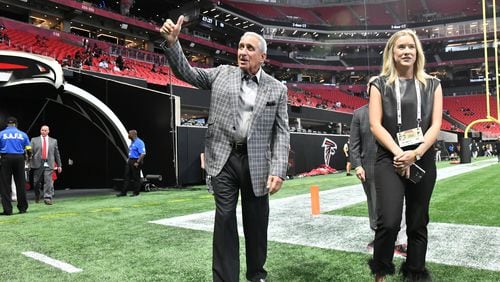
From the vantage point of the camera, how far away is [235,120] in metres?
2.52

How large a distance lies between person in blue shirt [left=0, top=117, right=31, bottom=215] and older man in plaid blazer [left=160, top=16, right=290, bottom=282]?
648 centimetres

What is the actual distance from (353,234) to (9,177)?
6470 millimetres

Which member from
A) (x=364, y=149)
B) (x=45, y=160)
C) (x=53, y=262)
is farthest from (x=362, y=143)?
(x=45, y=160)

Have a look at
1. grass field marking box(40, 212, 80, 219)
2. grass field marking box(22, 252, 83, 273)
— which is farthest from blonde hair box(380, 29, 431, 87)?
grass field marking box(40, 212, 80, 219)

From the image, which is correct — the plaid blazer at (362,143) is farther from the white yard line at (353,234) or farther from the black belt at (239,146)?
the black belt at (239,146)

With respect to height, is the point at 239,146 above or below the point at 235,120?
below

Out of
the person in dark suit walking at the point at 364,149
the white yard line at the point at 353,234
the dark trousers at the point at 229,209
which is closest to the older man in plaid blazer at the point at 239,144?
the dark trousers at the point at 229,209

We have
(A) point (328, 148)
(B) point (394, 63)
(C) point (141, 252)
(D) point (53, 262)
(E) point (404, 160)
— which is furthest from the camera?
(A) point (328, 148)

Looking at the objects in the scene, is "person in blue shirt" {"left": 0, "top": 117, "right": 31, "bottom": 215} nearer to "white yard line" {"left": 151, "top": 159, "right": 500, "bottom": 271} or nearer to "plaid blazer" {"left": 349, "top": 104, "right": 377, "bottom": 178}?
"white yard line" {"left": 151, "top": 159, "right": 500, "bottom": 271}

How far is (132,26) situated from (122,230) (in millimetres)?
36974

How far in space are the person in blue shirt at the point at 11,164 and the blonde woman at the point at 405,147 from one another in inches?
287

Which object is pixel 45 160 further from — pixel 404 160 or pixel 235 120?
pixel 404 160

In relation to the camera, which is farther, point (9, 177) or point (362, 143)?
point (9, 177)

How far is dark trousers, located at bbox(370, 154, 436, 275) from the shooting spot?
8.07 ft
